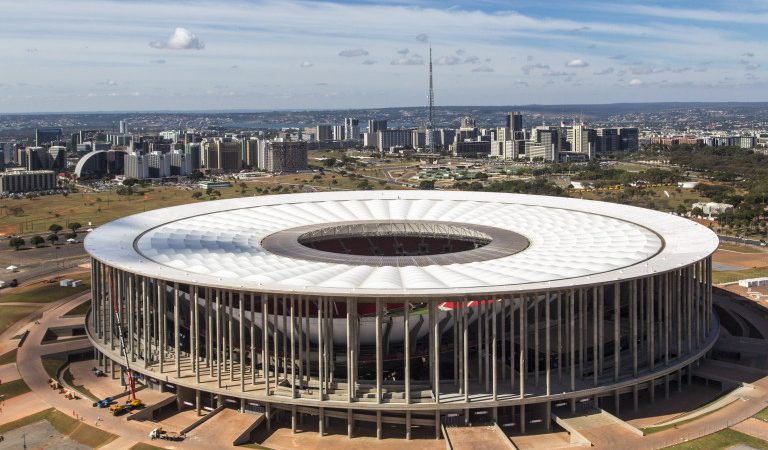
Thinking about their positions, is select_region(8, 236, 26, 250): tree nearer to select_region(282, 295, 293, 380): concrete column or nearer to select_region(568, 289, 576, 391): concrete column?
select_region(282, 295, 293, 380): concrete column

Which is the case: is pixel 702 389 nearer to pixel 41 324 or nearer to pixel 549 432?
pixel 549 432

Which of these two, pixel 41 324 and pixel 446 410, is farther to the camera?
pixel 41 324

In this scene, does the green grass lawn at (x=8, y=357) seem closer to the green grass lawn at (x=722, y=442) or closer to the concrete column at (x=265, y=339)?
the concrete column at (x=265, y=339)

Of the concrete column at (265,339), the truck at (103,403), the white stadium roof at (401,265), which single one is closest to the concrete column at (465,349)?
the white stadium roof at (401,265)

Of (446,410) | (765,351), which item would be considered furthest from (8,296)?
(765,351)

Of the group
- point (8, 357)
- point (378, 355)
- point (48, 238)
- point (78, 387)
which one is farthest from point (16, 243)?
point (378, 355)

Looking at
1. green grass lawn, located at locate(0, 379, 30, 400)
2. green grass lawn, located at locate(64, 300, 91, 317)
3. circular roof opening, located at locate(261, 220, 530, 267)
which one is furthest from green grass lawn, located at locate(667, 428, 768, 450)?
green grass lawn, located at locate(64, 300, 91, 317)
